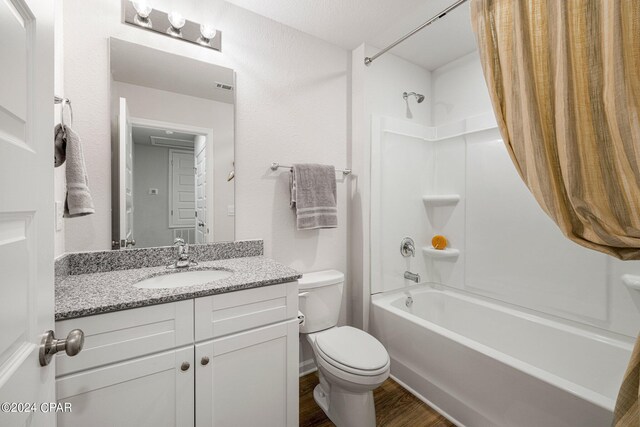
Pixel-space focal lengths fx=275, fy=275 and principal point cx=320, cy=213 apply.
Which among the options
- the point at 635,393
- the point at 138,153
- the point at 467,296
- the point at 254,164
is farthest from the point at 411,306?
the point at 138,153

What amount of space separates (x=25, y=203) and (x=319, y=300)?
57.3 inches

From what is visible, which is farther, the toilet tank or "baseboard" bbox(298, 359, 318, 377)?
"baseboard" bbox(298, 359, 318, 377)

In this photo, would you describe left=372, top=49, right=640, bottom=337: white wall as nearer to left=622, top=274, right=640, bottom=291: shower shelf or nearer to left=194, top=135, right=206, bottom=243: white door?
left=622, top=274, right=640, bottom=291: shower shelf

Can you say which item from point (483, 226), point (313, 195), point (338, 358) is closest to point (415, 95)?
point (483, 226)

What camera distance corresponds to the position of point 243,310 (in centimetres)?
117

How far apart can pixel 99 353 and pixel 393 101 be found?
2.34 m

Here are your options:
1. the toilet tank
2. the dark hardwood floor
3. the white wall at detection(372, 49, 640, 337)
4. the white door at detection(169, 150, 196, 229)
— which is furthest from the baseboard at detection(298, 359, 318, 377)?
the white door at detection(169, 150, 196, 229)

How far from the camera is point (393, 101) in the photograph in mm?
2252

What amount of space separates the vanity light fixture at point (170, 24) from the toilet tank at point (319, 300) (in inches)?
59.6

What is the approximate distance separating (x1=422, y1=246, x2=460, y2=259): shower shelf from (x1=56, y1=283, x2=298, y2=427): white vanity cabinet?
1460 millimetres

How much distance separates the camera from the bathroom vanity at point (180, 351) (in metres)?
0.90

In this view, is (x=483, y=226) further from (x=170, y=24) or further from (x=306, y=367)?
(x=170, y=24)

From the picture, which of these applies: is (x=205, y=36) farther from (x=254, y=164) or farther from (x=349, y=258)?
(x=349, y=258)

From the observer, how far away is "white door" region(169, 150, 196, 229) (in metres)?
1.54
